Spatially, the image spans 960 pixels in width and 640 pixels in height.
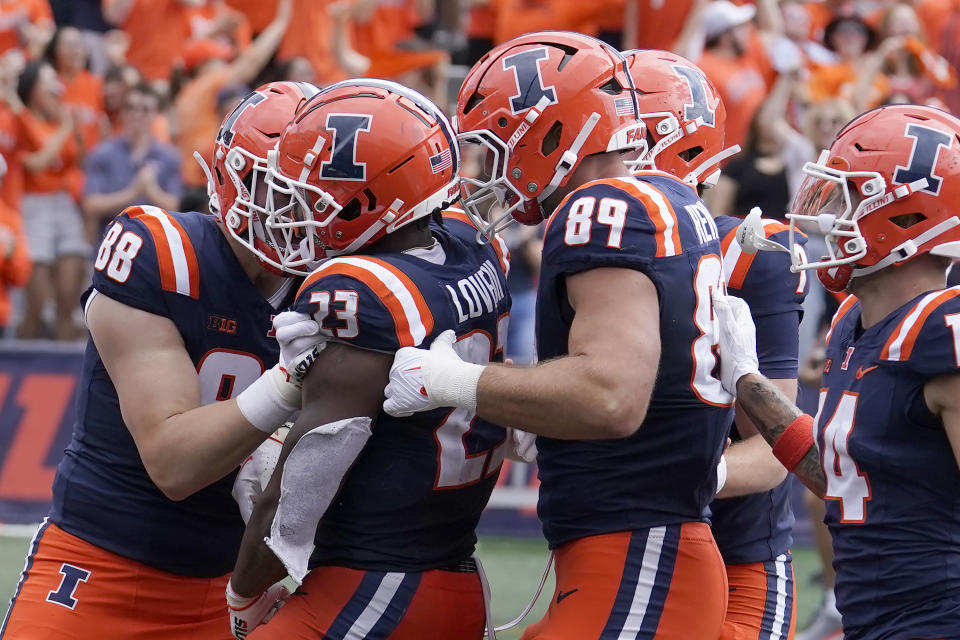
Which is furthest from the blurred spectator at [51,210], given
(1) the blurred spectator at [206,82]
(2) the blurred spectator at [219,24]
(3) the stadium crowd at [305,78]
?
(2) the blurred spectator at [219,24]

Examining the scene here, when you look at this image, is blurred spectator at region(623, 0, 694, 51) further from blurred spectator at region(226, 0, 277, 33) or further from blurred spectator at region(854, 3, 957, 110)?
blurred spectator at region(226, 0, 277, 33)

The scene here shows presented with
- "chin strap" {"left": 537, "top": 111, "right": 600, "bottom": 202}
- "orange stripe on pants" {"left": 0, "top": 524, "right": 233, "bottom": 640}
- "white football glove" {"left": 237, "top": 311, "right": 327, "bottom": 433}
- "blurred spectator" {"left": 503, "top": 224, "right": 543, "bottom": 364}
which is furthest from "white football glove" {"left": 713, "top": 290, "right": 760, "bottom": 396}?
"blurred spectator" {"left": 503, "top": 224, "right": 543, "bottom": 364}

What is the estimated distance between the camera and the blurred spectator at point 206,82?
9.74 m

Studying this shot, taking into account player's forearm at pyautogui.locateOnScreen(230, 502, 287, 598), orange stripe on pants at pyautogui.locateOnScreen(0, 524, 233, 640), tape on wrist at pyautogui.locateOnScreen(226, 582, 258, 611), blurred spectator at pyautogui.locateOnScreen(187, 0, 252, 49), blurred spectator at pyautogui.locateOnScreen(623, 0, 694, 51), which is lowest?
blurred spectator at pyautogui.locateOnScreen(187, 0, 252, 49)

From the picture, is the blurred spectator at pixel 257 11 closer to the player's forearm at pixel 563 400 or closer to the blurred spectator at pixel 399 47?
the blurred spectator at pixel 399 47

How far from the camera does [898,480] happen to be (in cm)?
292

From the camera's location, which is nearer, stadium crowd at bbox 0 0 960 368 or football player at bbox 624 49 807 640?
football player at bbox 624 49 807 640

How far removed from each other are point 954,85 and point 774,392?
7952mm

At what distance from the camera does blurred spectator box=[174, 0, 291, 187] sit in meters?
9.74

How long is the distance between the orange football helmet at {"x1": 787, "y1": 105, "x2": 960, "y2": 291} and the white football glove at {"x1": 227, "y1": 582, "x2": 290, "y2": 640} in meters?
1.47

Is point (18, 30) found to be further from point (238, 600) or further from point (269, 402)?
point (238, 600)

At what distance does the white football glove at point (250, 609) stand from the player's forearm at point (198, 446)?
11.0 inches

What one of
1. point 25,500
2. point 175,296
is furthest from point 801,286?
point 25,500

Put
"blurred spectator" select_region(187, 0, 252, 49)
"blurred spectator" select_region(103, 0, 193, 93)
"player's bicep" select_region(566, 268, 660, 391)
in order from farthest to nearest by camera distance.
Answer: "blurred spectator" select_region(103, 0, 193, 93), "blurred spectator" select_region(187, 0, 252, 49), "player's bicep" select_region(566, 268, 660, 391)
